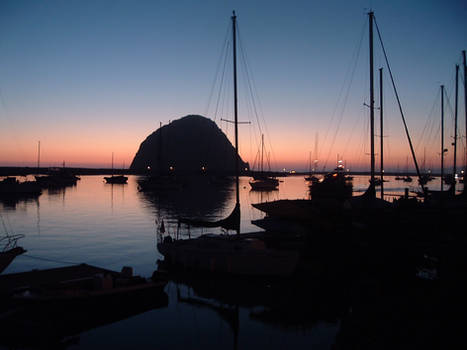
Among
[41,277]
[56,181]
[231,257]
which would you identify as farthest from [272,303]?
[56,181]

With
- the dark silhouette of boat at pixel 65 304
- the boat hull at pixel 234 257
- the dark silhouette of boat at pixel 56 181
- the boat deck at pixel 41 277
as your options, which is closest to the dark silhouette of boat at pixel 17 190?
the dark silhouette of boat at pixel 56 181

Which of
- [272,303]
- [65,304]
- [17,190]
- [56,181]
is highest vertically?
[56,181]

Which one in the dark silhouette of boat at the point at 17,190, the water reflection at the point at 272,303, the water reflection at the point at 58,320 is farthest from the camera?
the dark silhouette of boat at the point at 17,190

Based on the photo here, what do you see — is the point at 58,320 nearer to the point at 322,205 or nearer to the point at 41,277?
the point at 41,277

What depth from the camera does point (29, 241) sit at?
1245 inches

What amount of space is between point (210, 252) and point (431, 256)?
12.4 m

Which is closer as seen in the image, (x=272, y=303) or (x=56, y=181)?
(x=272, y=303)

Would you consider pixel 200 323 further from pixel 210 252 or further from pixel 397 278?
pixel 397 278

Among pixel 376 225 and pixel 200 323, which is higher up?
pixel 376 225

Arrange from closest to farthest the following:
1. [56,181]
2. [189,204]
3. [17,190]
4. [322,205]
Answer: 1. [322,205]
2. [189,204]
3. [17,190]
4. [56,181]

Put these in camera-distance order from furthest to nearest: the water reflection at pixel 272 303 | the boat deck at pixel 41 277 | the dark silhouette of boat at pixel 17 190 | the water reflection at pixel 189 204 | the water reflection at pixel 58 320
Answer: the dark silhouette of boat at pixel 17 190, the water reflection at pixel 189 204, the boat deck at pixel 41 277, the water reflection at pixel 272 303, the water reflection at pixel 58 320

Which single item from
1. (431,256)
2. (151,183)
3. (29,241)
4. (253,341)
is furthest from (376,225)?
(151,183)

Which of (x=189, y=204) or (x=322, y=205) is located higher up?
(x=322, y=205)

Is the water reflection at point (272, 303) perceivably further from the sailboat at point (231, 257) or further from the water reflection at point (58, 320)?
the water reflection at point (58, 320)
